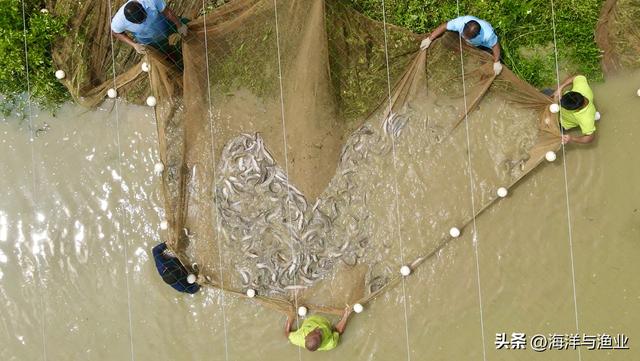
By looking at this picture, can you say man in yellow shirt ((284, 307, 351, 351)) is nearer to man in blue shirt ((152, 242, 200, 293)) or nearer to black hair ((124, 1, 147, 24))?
man in blue shirt ((152, 242, 200, 293))

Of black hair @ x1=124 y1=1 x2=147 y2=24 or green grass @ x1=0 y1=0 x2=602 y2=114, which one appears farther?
green grass @ x1=0 y1=0 x2=602 y2=114

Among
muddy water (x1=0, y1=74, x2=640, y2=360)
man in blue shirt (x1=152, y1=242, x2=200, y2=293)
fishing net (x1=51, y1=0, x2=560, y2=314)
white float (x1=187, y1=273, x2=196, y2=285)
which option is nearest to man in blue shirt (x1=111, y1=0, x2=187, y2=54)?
fishing net (x1=51, y1=0, x2=560, y2=314)

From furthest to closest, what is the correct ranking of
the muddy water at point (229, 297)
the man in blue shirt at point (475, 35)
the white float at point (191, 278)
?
1. the muddy water at point (229, 297)
2. the white float at point (191, 278)
3. the man in blue shirt at point (475, 35)

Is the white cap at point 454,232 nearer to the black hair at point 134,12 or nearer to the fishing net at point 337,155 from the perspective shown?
the fishing net at point 337,155

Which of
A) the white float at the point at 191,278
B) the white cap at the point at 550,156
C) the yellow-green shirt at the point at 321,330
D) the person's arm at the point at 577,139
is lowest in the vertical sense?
the yellow-green shirt at the point at 321,330

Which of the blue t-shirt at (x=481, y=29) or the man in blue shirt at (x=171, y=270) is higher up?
the blue t-shirt at (x=481, y=29)

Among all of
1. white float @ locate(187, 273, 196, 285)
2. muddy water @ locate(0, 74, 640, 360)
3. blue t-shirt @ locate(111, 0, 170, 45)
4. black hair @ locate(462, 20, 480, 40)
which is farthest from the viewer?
muddy water @ locate(0, 74, 640, 360)

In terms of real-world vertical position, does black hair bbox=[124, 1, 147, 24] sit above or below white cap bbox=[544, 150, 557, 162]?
above

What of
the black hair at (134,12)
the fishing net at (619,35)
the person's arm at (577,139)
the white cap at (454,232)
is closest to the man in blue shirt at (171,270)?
the black hair at (134,12)
